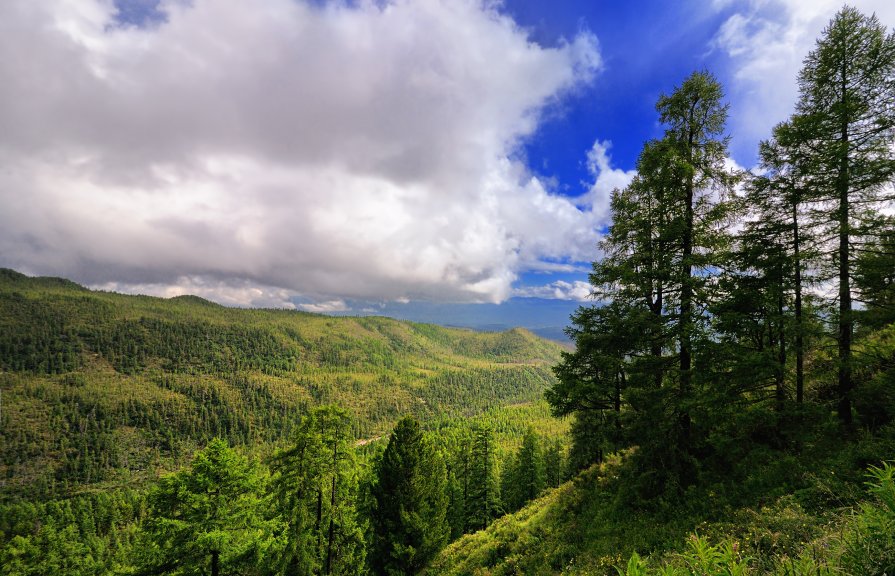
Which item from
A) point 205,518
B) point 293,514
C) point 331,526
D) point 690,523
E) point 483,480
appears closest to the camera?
point 690,523

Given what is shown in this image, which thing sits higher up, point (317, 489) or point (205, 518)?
point (205, 518)

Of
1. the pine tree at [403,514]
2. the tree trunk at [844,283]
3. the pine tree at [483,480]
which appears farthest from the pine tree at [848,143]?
the pine tree at [483,480]

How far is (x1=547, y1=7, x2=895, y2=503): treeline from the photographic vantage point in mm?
11203

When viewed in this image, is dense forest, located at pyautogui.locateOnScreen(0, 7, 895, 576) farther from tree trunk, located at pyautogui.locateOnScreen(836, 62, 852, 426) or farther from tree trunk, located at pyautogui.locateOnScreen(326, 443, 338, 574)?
tree trunk, located at pyautogui.locateOnScreen(326, 443, 338, 574)

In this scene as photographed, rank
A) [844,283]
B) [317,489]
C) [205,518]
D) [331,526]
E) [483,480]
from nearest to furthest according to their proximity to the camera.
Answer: [844,283], [205,518], [317,489], [331,526], [483,480]

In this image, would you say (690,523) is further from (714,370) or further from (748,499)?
(714,370)

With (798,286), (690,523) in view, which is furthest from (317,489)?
(798,286)

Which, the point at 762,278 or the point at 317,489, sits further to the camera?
the point at 317,489

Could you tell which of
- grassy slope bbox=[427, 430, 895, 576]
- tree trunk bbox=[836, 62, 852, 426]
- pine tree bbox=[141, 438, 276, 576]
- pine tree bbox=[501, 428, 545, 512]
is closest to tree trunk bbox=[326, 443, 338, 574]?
pine tree bbox=[141, 438, 276, 576]

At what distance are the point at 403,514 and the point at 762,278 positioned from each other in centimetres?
2010

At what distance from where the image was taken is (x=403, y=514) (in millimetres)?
19438

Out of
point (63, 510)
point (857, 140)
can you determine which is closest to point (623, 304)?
point (857, 140)

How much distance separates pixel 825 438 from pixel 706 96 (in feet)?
40.1

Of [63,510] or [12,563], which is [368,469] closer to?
[12,563]
